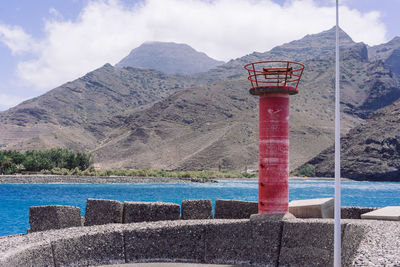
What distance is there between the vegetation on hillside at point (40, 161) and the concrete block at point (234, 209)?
67134 millimetres

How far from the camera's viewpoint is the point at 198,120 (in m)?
116

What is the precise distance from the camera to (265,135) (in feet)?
28.2

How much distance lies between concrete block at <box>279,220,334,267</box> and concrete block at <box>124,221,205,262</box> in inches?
57.5

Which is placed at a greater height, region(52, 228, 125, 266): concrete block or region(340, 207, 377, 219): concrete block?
region(340, 207, 377, 219): concrete block

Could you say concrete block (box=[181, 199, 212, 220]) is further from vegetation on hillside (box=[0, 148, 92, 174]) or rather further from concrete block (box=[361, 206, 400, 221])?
vegetation on hillside (box=[0, 148, 92, 174])

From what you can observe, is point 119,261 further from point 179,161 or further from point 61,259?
point 179,161

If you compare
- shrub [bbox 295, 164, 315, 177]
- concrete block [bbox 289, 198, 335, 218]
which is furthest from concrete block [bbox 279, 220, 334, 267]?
shrub [bbox 295, 164, 315, 177]

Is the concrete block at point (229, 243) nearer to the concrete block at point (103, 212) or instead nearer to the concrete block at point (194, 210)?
the concrete block at point (194, 210)

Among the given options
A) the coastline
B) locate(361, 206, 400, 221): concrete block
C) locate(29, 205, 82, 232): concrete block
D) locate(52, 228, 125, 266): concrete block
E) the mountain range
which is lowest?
the coastline

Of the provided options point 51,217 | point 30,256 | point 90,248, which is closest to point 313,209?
point 90,248

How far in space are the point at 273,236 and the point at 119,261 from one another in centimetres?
265

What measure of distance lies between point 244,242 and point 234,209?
1822mm

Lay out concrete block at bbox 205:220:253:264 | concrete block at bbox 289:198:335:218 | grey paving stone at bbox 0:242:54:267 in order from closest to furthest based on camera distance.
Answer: grey paving stone at bbox 0:242:54:267
concrete block at bbox 205:220:253:264
concrete block at bbox 289:198:335:218

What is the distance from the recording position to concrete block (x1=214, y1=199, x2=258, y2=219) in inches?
377
